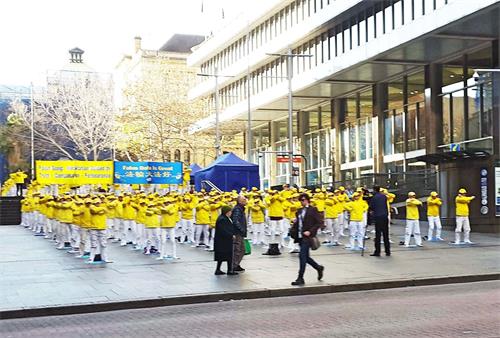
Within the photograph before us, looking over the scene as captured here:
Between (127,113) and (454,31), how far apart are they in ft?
117

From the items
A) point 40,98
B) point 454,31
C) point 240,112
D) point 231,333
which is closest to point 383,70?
point 454,31

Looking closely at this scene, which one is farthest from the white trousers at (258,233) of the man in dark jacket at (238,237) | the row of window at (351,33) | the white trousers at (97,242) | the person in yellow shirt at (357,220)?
the row of window at (351,33)

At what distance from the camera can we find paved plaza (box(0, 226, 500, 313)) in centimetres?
1220

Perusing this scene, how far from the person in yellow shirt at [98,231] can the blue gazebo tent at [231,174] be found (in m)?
14.5

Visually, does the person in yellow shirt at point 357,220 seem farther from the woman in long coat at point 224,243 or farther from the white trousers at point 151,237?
the woman in long coat at point 224,243

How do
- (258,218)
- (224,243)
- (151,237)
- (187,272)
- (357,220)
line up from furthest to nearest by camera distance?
(258,218) → (357,220) → (151,237) → (187,272) → (224,243)

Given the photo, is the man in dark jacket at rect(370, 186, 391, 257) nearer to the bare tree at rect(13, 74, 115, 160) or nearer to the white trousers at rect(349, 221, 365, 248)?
the white trousers at rect(349, 221, 365, 248)

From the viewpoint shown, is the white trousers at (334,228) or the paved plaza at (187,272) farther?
the white trousers at (334,228)

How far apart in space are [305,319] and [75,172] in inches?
905

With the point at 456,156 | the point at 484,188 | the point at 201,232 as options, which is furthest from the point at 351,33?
the point at 201,232

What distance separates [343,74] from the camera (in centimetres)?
3738

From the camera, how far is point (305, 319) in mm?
9539

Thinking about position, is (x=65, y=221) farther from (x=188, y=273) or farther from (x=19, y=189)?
(x=19, y=189)

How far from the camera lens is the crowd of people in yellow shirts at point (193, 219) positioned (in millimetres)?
18219
